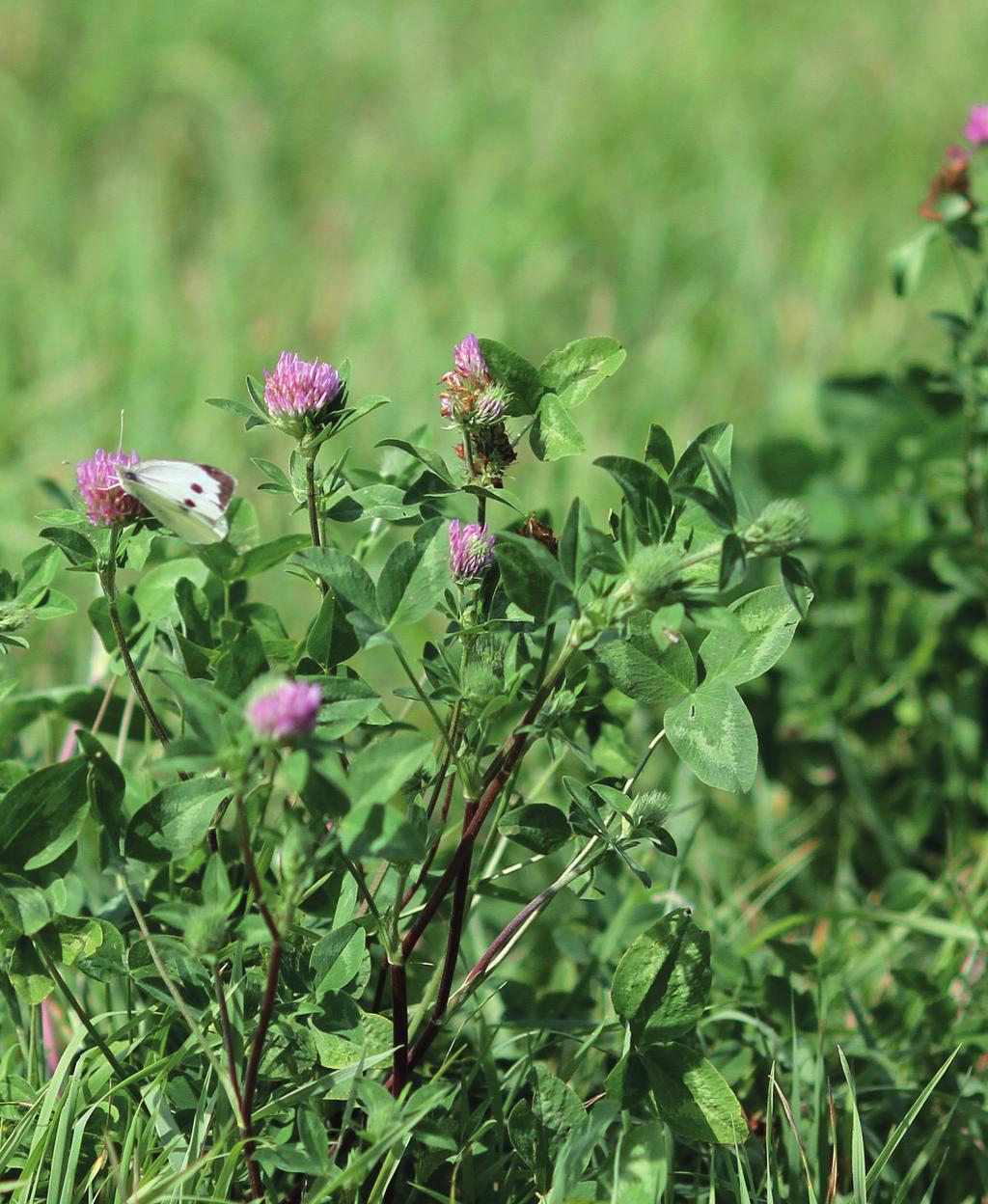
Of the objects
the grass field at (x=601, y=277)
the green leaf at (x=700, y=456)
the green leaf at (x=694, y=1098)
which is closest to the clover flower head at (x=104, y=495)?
the green leaf at (x=700, y=456)

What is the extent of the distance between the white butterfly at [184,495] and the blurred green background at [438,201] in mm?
1440

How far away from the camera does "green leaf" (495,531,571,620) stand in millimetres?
1125

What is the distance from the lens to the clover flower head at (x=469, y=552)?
4.08ft

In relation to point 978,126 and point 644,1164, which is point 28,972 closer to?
point 644,1164

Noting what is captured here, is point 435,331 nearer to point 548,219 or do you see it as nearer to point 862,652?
point 548,219

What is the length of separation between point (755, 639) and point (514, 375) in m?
0.33

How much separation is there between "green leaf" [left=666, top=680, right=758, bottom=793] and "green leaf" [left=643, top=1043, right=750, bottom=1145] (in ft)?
0.97

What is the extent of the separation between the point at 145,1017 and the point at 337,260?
279 centimetres

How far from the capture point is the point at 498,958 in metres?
1.32

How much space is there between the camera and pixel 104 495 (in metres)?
1.24

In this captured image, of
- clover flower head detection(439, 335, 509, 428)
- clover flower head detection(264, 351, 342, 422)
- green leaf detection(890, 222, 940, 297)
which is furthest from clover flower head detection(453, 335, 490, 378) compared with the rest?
green leaf detection(890, 222, 940, 297)

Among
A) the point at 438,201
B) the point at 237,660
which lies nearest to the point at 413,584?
the point at 237,660

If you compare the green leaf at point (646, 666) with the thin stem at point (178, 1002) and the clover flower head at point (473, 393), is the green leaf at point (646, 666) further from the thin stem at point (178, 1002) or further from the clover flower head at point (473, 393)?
the thin stem at point (178, 1002)

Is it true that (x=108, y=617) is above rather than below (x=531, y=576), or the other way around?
above
